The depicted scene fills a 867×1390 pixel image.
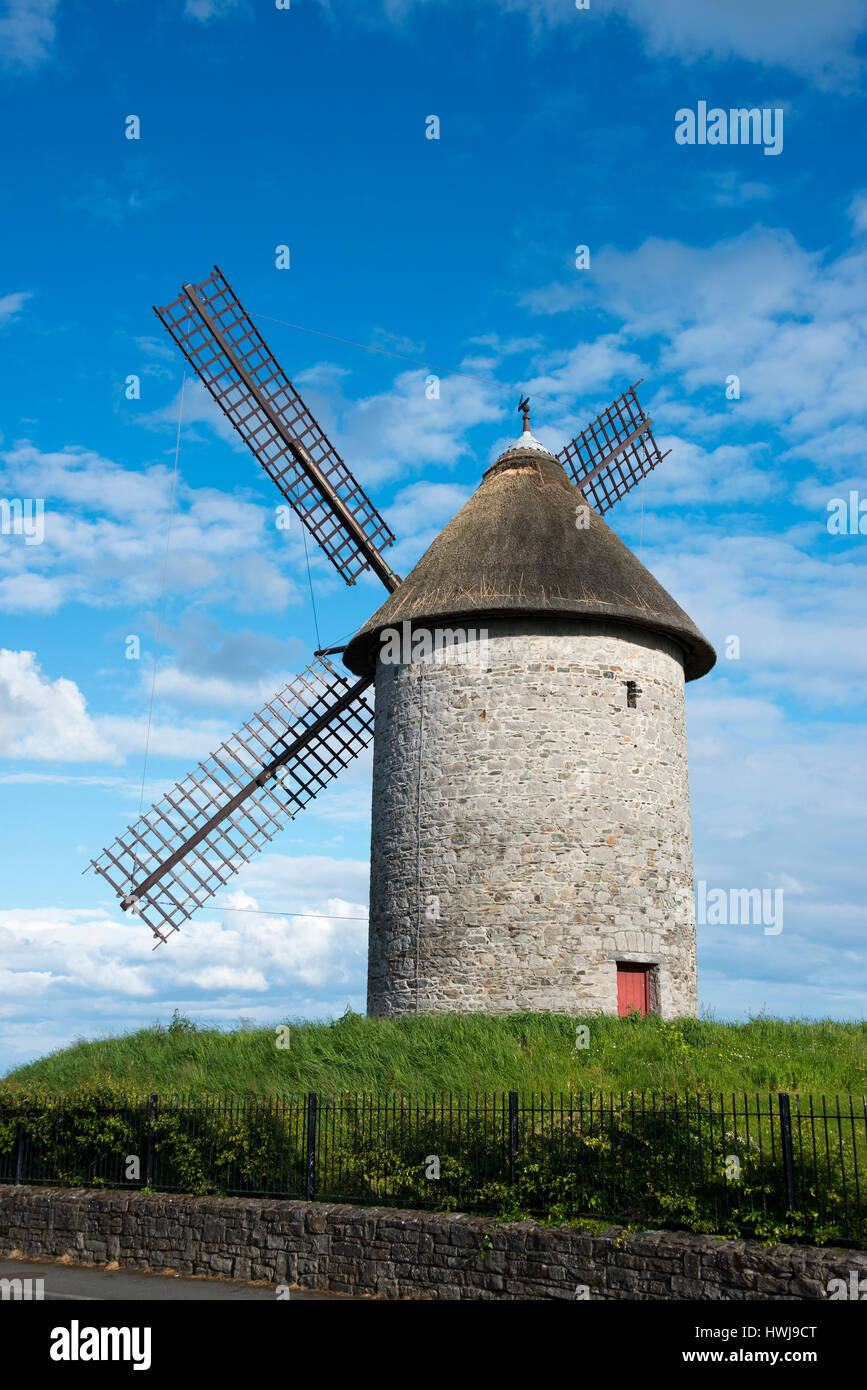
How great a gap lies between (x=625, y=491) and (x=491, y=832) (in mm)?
9580

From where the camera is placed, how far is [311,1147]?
10531 mm

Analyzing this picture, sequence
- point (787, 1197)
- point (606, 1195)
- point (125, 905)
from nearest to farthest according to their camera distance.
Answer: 1. point (787, 1197)
2. point (606, 1195)
3. point (125, 905)

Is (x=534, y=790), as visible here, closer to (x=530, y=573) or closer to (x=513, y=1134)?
(x=530, y=573)

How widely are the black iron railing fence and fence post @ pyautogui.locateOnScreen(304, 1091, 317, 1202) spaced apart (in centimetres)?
1

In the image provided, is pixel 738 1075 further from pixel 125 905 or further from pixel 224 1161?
pixel 125 905

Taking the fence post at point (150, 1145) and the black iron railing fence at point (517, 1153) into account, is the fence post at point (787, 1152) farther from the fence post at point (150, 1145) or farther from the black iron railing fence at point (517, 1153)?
the fence post at point (150, 1145)

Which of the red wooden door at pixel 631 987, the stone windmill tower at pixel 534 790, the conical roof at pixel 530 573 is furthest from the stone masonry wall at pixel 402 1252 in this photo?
the conical roof at pixel 530 573

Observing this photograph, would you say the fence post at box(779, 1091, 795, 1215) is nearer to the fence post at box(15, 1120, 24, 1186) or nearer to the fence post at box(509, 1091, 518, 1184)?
the fence post at box(509, 1091, 518, 1184)

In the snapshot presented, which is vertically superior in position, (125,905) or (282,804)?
(282,804)

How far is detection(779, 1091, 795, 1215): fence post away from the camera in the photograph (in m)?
7.94

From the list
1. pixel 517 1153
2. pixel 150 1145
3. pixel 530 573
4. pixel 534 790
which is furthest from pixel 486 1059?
pixel 530 573

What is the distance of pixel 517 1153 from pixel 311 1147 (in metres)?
2.19
